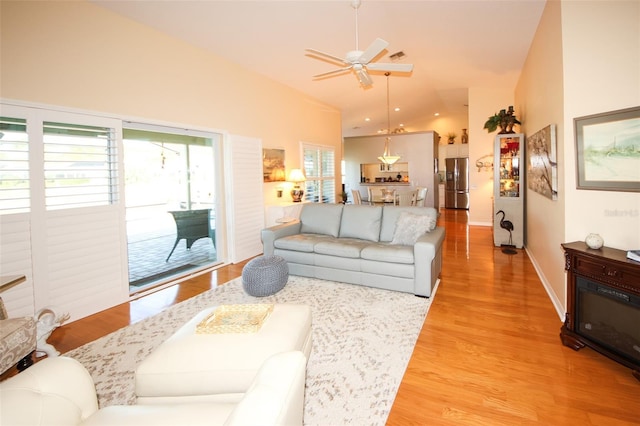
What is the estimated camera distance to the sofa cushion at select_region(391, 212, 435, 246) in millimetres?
3873

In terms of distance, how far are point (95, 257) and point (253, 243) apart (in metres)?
2.53

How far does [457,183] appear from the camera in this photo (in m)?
11.7

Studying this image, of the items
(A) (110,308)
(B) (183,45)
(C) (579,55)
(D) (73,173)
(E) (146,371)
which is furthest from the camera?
(B) (183,45)

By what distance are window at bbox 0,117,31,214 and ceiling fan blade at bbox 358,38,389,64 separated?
127 inches

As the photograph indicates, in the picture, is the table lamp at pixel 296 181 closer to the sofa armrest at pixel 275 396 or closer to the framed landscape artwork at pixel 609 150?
the framed landscape artwork at pixel 609 150

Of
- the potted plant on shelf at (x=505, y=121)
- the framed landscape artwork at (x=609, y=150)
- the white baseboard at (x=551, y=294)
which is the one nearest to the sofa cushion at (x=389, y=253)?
the white baseboard at (x=551, y=294)

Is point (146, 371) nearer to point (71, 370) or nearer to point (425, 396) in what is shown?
point (71, 370)

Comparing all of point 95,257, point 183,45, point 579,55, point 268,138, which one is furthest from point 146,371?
point 268,138

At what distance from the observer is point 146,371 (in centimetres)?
158

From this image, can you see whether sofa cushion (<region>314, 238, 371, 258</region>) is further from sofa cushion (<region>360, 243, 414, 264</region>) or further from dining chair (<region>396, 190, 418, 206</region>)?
dining chair (<region>396, 190, 418, 206</region>)

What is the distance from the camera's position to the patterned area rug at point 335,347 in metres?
1.94

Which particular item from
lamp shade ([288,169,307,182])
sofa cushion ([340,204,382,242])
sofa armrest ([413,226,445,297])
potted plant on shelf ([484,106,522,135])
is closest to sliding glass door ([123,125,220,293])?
lamp shade ([288,169,307,182])

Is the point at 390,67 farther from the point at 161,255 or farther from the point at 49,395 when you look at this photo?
the point at 161,255

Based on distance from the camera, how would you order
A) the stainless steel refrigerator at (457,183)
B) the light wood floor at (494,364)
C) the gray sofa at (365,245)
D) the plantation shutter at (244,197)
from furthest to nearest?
the stainless steel refrigerator at (457,183), the plantation shutter at (244,197), the gray sofa at (365,245), the light wood floor at (494,364)
